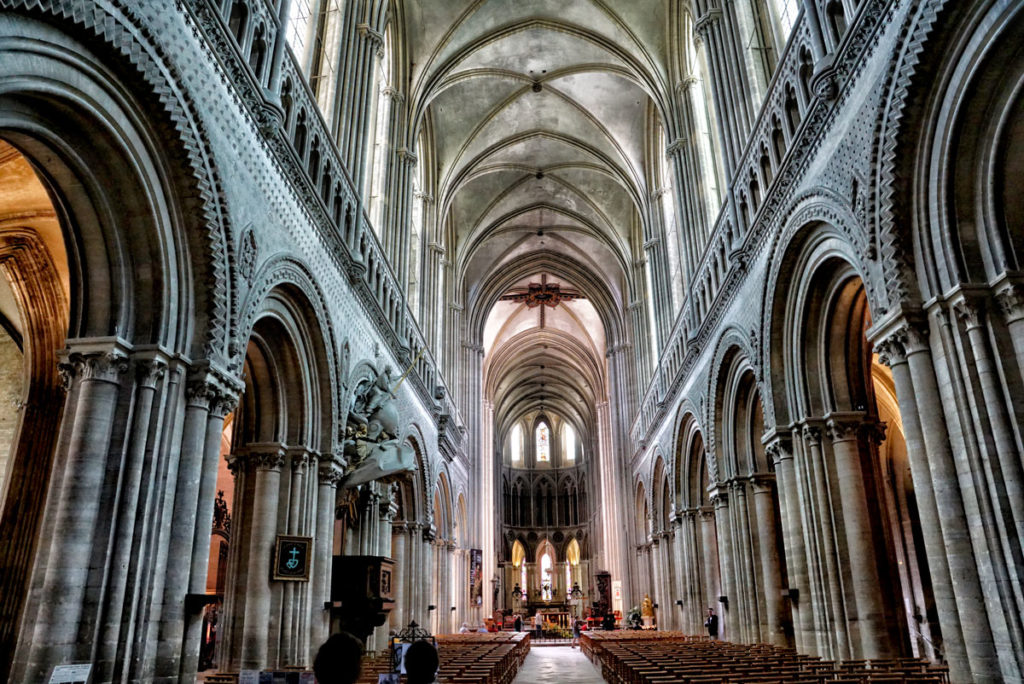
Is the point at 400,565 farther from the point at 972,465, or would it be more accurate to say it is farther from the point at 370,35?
the point at 972,465

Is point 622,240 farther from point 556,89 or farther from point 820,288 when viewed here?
point 820,288

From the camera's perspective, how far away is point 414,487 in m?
20.9

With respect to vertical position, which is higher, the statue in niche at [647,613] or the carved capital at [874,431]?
the carved capital at [874,431]

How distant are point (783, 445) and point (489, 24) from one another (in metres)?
15.4

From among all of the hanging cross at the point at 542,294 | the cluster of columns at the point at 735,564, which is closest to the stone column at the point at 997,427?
the cluster of columns at the point at 735,564

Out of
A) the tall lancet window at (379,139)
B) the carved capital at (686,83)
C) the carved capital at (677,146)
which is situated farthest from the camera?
the carved capital at (677,146)

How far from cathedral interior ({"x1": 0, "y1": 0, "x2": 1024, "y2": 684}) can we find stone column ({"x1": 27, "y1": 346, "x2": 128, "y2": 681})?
25mm

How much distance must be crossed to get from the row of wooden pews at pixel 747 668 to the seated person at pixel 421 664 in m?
5.08

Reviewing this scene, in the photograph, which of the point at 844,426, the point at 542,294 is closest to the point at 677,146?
the point at 844,426

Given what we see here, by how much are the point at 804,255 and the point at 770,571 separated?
21.8ft

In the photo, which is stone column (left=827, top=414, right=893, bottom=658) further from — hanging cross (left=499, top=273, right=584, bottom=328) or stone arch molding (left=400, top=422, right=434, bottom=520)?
hanging cross (left=499, top=273, right=584, bottom=328)

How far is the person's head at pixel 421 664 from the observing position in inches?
128

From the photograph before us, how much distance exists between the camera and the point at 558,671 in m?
17.0

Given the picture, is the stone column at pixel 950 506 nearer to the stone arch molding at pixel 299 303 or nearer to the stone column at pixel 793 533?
the stone column at pixel 793 533
